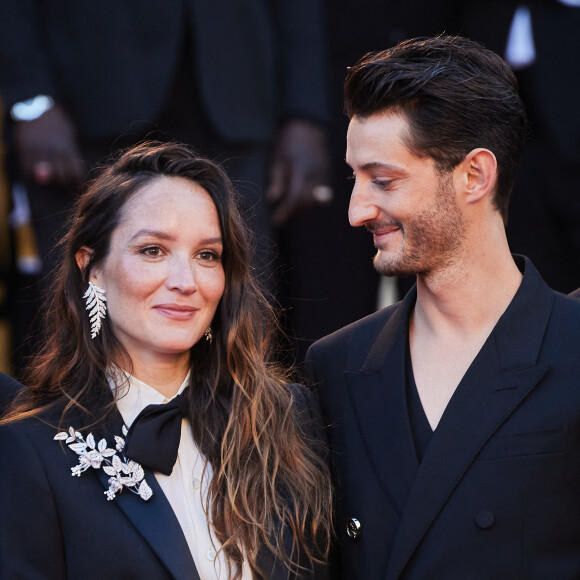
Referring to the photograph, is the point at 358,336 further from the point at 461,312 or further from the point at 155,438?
the point at 155,438

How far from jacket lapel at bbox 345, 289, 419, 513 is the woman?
0.16 meters

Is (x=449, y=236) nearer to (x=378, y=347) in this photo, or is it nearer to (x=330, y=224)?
(x=378, y=347)

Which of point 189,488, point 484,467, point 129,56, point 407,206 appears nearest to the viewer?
point 484,467

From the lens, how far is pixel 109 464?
2.40 m

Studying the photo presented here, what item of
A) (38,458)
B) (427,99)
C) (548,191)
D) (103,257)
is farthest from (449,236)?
(548,191)

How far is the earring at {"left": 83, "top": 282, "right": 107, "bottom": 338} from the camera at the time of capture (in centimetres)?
261

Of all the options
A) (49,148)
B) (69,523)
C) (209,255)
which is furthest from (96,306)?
(49,148)

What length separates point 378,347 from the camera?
275cm

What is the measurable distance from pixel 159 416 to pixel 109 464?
0.16 m

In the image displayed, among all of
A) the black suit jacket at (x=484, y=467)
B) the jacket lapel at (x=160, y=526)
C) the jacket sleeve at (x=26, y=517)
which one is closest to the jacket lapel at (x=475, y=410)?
the black suit jacket at (x=484, y=467)

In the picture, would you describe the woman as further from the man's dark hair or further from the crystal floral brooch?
the man's dark hair

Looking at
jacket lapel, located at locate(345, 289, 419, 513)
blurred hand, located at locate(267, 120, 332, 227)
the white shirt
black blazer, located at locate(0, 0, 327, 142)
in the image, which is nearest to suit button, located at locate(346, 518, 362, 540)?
jacket lapel, located at locate(345, 289, 419, 513)

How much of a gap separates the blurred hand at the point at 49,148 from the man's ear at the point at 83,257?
111 centimetres

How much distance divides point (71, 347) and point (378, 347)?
78 centimetres
